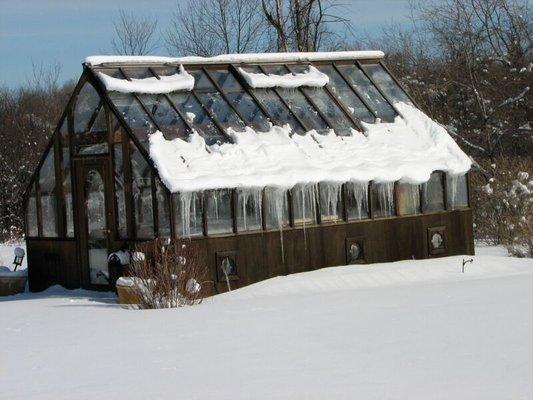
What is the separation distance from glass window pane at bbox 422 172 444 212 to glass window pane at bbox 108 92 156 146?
15.4 ft

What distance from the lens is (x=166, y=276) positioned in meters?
12.8

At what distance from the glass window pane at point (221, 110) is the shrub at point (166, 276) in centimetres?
273

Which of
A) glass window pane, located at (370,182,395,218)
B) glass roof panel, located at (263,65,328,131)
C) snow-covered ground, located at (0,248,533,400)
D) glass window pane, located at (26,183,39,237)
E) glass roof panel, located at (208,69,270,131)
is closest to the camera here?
snow-covered ground, located at (0,248,533,400)

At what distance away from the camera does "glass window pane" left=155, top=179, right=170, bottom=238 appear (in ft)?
47.1

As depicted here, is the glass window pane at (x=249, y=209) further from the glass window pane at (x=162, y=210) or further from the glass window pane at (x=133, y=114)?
the glass window pane at (x=133, y=114)

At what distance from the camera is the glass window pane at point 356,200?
52.9ft

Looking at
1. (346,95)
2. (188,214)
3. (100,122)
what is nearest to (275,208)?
(188,214)

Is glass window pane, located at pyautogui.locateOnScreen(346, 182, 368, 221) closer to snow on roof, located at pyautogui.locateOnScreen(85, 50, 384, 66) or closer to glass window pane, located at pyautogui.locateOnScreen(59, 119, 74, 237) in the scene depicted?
snow on roof, located at pyautogui.locateOnScreen(85, 50, 384, 66)

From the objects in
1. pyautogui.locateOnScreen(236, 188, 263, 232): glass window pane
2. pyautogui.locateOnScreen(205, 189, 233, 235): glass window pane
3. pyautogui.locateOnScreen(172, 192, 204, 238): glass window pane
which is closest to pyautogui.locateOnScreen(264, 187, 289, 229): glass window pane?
pyautogui.locateOnScreen(236, 188, 263, 232): glass window pane

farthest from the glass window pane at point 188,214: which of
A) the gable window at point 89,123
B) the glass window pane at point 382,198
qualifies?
the glass window pane at point 382,198

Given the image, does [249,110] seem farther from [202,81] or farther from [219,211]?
[219,211]

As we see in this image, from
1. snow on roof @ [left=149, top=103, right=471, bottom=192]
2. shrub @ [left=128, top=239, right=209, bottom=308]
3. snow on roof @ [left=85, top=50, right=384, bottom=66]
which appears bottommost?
shrub @ [left=128, top=239, right=209, bottom=308]

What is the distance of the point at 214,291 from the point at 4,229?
55.6ft

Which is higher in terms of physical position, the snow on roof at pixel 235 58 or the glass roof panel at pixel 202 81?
the snow on roof at pixel 235 58
